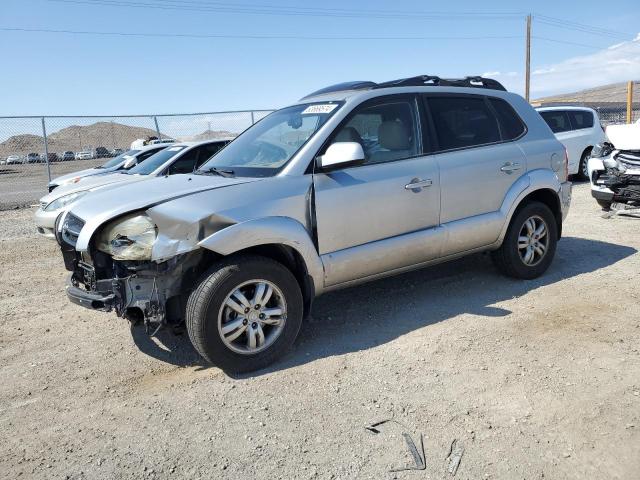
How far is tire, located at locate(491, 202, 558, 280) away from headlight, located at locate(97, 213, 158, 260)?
3325 millimetres

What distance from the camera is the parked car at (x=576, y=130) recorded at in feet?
40.3

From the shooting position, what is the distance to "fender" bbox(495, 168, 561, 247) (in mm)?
4887

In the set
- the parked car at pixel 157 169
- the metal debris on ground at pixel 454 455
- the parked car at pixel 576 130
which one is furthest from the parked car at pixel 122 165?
the metal debris on ground at pixel 454 455

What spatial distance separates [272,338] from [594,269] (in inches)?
148

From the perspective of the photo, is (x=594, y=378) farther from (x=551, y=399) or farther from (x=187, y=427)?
(x=187, y=427)

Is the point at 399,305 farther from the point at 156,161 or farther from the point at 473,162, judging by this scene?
the point at 156,161

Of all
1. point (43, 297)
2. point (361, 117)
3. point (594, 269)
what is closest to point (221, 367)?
point (361, 117)

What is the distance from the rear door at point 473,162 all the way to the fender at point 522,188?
0.16 ft

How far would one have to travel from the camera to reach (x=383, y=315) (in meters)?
4.49

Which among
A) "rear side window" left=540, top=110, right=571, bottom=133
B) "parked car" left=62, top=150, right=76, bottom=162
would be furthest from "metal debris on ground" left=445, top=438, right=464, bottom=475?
"parked car" left=62, top=150, right=76, bottom=162

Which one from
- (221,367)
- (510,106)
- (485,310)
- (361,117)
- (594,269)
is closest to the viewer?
(221,367)

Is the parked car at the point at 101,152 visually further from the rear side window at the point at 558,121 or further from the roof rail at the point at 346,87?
the roof rail at the point at 346,87

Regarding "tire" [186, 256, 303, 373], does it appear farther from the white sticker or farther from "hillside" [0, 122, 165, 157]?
"hillside" [0, 122, 165, 157]

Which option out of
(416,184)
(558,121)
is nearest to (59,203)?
(416,184)
